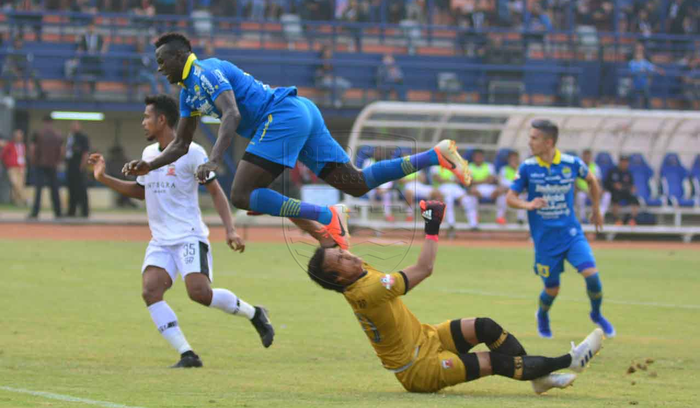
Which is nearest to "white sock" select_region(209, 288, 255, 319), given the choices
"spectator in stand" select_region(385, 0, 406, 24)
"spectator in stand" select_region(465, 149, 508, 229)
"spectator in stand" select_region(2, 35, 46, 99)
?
"spectator in stand" select_region(465, 149, 508, 229)

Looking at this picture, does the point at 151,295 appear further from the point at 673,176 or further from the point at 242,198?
the point at 673,176

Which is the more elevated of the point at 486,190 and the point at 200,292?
the point at 200,292

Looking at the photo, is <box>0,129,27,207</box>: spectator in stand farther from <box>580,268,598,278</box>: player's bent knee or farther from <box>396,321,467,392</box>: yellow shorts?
<box>396,321,467,392</box>: yellow shorts

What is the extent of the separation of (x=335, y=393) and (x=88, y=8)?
2828 centimetres

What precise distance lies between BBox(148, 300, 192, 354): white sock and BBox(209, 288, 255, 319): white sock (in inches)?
15.4

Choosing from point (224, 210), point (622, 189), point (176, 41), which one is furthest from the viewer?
point (622, 189)

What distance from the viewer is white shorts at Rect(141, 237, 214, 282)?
29.4ft

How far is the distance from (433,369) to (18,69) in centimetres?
2607

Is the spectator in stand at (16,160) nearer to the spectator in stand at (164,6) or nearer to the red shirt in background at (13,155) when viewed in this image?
the red shirt in background at (13,155)

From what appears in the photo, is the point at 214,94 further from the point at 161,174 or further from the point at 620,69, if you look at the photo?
the point at 620,69

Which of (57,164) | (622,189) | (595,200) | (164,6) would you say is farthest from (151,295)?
(164,6)

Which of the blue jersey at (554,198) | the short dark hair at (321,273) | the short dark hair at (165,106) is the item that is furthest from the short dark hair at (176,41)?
the blue jersey at (554,198)

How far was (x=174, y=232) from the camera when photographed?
907 cm

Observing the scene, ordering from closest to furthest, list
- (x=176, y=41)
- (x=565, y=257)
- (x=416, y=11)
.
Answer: (x=176, y=41) < (x=565, y=257) < (x=416, y=11)
